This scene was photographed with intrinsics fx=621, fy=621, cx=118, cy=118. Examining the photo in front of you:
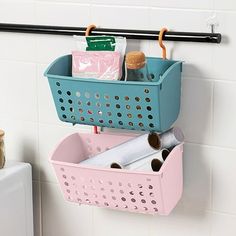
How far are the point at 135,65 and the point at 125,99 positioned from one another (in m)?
0.08

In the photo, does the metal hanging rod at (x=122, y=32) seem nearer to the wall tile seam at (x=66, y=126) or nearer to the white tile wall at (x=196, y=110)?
the white tile wall at (x=196, y=110)

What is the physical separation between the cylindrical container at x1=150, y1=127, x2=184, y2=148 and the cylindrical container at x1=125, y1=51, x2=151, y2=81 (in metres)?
0.16

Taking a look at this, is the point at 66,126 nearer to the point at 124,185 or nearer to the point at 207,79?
the point at 124,185

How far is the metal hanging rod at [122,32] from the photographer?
4.91 feet

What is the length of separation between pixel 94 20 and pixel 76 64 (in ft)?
0.50

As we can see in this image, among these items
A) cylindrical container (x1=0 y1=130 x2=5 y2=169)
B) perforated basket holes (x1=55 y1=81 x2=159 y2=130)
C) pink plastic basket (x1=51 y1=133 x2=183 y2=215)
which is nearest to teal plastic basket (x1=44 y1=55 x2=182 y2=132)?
perforated basket holes (x1=55 y1=81 x2=159 y2=130)

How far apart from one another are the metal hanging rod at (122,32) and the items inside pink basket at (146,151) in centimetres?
23

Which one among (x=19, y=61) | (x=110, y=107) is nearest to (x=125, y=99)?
(x=110, y=107)

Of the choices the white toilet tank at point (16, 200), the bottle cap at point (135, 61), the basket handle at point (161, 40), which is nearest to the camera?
the bottle cap at point (135, 61)

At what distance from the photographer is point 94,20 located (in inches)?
64.4

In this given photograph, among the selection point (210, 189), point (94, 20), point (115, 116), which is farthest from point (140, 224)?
point (94, 20)

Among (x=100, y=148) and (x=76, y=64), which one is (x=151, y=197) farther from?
(x=76, y=64)

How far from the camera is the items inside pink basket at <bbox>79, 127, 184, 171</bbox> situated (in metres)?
1.53

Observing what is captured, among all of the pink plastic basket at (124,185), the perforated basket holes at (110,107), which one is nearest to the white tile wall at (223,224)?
the pink plastic basket at (124,185)
